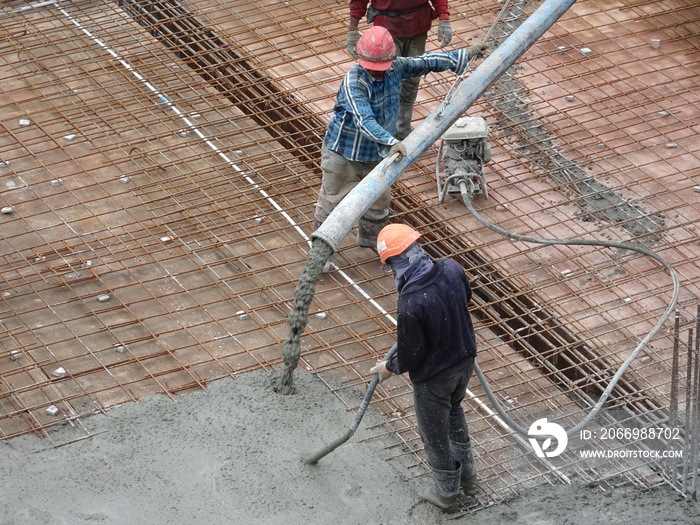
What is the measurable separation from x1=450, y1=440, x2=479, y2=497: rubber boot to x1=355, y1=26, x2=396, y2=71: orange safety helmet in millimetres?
2231

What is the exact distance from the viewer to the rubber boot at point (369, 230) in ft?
22.2

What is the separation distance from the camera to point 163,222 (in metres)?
7.12

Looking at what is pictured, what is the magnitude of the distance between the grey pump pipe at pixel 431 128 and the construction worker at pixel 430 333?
857 mm

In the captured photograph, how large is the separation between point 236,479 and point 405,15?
144 inches

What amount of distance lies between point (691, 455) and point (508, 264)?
79.6 inches

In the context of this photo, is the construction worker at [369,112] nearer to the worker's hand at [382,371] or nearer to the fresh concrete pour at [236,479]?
the worker's hand at [382,371]

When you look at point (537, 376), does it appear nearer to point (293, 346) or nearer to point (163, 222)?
point (293, 346)

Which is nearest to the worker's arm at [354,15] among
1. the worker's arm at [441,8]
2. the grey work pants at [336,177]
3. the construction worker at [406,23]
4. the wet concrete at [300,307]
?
the construction worker at [406,23]

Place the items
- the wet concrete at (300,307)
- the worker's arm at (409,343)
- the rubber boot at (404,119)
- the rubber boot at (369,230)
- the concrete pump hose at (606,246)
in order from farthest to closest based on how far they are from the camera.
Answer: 1. the rubber boot at (404,119)
2. the rubber boot at (369,230)
3. the wet concrete at (300,307)
4. the concrete pump hose at (606,246)
5. the worker's arm at (409,343)

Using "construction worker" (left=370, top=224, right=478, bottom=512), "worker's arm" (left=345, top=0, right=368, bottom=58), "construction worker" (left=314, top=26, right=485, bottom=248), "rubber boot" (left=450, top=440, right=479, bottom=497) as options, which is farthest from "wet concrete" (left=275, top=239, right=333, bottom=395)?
"worker's arm" (left=345, top=0, right=368, bottom=58)

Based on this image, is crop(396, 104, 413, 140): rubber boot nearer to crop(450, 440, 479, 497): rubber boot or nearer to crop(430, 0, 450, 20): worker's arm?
crop(430, 0, 450, 20): worker's arm

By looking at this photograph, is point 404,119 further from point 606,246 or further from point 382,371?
point 382,371

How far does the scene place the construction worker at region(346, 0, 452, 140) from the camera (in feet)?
23.4

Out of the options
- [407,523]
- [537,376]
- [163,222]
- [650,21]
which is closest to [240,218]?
[163,222]
